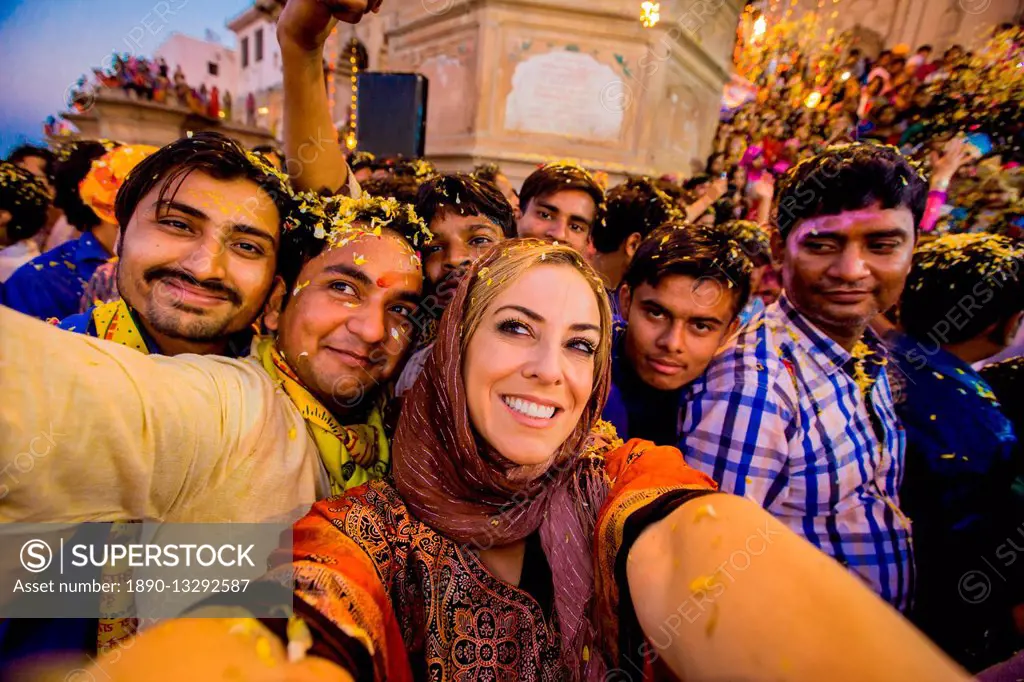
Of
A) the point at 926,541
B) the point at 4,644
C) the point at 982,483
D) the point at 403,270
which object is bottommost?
the point at 926,541

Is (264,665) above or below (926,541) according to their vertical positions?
above

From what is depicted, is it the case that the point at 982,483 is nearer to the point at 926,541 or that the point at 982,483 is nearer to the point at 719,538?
the point at 926,541

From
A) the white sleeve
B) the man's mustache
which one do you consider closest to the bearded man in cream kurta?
the white sleeve

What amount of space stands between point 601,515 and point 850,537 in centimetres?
139

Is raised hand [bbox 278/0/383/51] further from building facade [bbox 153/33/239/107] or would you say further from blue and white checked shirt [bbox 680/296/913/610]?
building facade [bbox 153/33/239/107]

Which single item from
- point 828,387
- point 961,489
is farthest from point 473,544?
point 961,489

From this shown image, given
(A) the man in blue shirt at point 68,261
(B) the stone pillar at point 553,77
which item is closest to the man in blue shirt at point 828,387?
(A) the man in blue shirt at point 68,261

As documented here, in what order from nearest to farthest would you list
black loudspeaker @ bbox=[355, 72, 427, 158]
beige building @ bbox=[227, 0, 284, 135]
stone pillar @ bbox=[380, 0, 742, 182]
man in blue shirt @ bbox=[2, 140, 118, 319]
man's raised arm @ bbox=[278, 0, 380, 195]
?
1. man's raised arm @ bbox=[278, 0, 380, 195]
2. man in blue shirt @ bbox=[2, 140, 118, 319]
3. black loudspeaker @ bbox=[355, 72, 427, 158]
4. stone pillar @ bbox=[380, 0, 742, 182]
5. beige building @ bbox=[227, 0, 284, 135]

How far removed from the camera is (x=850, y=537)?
1996 mm

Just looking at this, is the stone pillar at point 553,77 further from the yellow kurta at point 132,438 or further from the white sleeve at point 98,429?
the white sleeve at point 98,429

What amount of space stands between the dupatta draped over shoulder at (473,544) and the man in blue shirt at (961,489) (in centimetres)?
187

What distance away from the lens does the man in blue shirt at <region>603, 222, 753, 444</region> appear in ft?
7.63

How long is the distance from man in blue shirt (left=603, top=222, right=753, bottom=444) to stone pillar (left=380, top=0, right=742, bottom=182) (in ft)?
17.0

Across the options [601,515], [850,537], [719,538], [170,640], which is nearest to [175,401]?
[170,640]
